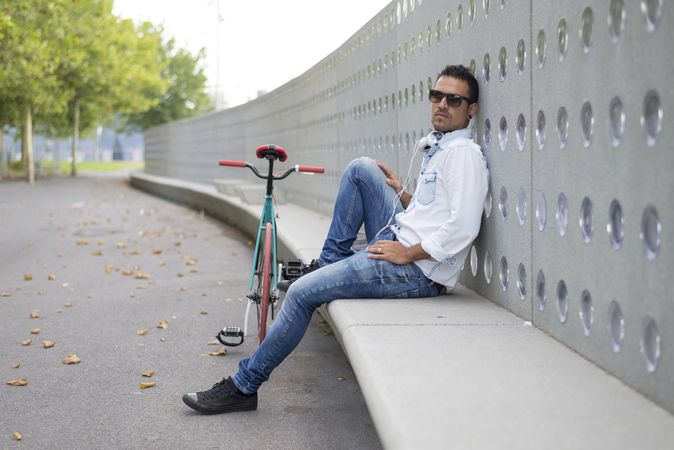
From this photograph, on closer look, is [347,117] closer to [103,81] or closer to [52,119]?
[103,81]

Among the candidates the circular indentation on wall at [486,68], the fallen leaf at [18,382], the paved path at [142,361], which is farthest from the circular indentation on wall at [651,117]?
the fallen leaf at [18,382]

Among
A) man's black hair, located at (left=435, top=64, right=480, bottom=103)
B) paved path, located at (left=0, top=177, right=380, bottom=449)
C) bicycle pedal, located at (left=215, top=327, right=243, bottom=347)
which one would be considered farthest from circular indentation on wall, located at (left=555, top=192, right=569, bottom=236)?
bicycle pedal, located at (left=215, top=327, right=243, bottom=347)

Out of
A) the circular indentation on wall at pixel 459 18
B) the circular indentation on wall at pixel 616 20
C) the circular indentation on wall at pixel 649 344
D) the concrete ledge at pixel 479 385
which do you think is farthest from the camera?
the circular indentation on wall at pixel 459 18

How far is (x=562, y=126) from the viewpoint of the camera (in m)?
4.32

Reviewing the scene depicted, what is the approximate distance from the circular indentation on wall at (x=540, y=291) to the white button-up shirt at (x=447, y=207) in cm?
62

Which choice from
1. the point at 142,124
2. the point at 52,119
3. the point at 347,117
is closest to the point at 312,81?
the point at 347,117

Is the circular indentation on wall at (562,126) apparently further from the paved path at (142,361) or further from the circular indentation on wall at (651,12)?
the paved path at (142,361)

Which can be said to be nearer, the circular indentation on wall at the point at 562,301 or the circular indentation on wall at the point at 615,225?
the circular indentation on wall at the point at 615,225

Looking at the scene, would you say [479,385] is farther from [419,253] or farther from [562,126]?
[419,253]

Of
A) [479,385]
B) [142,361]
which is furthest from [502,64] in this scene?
[142,361]

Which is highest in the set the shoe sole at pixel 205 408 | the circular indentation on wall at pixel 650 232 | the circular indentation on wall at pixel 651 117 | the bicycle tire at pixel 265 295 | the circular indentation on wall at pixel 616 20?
the circular indentation on wall at pixel 616 20

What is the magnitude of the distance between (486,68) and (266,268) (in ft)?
6.69

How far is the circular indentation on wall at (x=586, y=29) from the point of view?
3.97m

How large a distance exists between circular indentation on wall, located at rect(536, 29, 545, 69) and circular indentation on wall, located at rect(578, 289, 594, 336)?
114cm
